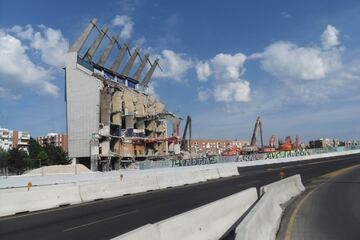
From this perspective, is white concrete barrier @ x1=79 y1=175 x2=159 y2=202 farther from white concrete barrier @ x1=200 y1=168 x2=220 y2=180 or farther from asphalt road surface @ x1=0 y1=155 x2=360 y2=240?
white concrete barrier @ x1=200 y1=168 x2=220 y2=180

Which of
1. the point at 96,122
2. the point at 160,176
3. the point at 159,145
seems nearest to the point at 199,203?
the point at 160,176

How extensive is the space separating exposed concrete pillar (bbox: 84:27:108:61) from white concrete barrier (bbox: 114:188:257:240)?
9239 centimetres

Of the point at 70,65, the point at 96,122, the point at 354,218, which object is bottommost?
the point at 354,218

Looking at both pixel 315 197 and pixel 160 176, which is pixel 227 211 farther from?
pixel 160 176

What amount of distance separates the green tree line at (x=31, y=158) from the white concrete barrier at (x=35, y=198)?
2603 inches

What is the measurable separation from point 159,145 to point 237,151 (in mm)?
23321

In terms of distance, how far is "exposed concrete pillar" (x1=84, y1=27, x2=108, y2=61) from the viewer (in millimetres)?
102125

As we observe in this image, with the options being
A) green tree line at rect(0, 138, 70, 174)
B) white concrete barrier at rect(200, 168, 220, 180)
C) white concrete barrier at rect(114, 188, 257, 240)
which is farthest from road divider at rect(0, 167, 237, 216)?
green tree line at rect(0, 138, 70, 174)

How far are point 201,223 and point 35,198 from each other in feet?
35.6

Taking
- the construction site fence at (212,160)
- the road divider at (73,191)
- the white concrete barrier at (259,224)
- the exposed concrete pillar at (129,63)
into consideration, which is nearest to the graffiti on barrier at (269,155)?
the construction site fence at (212,160)

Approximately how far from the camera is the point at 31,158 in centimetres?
11125

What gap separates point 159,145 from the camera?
124000mm

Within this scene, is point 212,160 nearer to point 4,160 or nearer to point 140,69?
point 4,160

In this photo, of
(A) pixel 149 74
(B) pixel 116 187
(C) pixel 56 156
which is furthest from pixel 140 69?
(B) pixel 116 187
